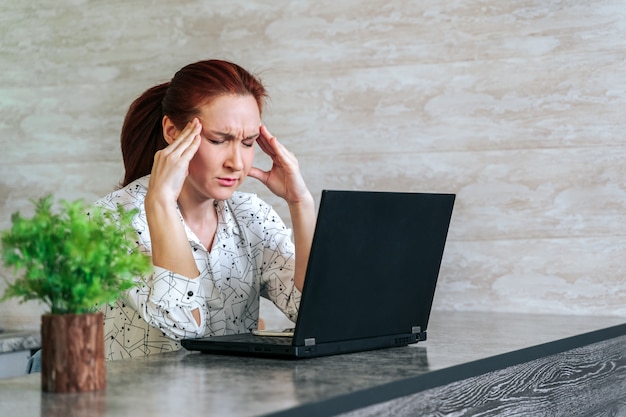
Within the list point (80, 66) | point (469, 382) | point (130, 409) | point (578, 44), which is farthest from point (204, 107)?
point (80, 66)

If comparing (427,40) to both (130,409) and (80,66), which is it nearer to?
(80,66)

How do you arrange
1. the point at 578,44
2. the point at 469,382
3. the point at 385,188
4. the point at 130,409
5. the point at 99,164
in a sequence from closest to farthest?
the point at 130,409 → the point at 469,382 → the point at 578,44 → the point at 385,188 → the point at 99,164

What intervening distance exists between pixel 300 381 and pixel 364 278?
0.33 meters

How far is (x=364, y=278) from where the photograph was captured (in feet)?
5.46

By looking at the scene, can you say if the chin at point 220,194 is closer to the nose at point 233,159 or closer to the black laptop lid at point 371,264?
the nose at point 233,159

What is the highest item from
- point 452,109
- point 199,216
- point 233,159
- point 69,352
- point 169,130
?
point 452,109

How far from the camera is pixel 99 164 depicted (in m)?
3.47

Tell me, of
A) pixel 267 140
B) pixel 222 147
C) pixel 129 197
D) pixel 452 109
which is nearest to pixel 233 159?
pixel 222 147

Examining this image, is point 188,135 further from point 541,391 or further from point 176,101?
point 541,391

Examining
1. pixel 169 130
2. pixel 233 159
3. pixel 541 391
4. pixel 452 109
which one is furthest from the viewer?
pixel 452 109

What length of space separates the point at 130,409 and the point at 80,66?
100 inches

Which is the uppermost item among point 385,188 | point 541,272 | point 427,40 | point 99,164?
point 427,40

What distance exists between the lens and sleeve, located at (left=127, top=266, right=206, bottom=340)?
183 cm

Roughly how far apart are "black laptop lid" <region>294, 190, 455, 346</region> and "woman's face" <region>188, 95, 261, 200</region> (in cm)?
52
